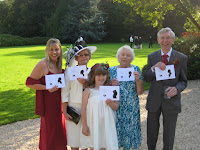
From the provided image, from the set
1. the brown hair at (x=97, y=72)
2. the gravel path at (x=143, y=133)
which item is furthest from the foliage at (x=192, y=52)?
the brown hair at (x=97, y=72)

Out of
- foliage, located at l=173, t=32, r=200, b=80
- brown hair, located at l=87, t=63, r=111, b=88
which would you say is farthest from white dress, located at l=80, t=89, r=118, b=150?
foliage, located at l=173, t=32, r=200, b=80

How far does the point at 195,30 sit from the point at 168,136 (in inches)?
373

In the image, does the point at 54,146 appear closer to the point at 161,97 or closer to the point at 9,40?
the point at 161,97

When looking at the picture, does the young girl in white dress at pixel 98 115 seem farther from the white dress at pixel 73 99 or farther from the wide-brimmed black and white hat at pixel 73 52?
the wide-brimmed black and white hat at pixel 73 52

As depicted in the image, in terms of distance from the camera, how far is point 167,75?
10.5 feet

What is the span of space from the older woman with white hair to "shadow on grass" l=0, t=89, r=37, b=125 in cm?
388

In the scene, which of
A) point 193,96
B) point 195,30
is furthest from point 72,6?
point 193,96

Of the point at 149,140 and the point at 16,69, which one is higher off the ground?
the point at 16,69

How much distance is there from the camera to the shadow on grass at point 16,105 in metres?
6.43

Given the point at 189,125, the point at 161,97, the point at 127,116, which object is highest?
the point at 161,97

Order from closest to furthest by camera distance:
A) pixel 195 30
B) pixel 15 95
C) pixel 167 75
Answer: pixel 167 75
pixel 15 95
pixel 195 30

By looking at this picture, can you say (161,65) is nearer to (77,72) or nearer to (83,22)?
(77,72)

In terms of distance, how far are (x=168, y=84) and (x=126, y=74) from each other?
710 millimetres

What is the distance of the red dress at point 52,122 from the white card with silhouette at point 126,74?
1070 mm
